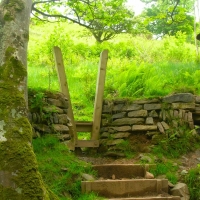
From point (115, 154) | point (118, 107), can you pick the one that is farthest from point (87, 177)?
point (118, 107)

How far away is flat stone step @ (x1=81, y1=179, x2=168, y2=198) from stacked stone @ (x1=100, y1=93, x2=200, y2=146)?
1836 millimetres

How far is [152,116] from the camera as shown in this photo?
6777 millimetres

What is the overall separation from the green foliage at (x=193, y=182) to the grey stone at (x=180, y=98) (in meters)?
1.89

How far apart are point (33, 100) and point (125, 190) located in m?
2.18

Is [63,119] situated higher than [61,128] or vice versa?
[63,119]

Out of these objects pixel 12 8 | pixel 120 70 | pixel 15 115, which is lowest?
pixel 15 115

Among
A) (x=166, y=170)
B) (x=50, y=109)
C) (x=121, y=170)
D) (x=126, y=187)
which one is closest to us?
(x=126, y=187)

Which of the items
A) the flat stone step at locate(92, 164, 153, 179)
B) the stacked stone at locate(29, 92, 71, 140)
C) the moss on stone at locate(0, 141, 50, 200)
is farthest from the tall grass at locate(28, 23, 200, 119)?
the moss on stone at locate(0, 141, 50, 200)

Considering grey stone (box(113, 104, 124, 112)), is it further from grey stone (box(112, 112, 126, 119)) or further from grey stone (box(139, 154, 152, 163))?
grey stone (box(139, 154, 152, 163))

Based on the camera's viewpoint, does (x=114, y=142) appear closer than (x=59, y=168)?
No

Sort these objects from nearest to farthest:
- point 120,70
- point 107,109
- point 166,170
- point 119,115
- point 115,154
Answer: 1. point 166,170
2. point 115,154
3. point 119,115
4. point 107,109
5. point 120,70

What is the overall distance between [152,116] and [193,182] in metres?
2.03

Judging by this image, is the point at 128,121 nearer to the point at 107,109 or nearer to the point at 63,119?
the point at 107,109

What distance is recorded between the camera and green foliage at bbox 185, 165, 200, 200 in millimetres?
4824
